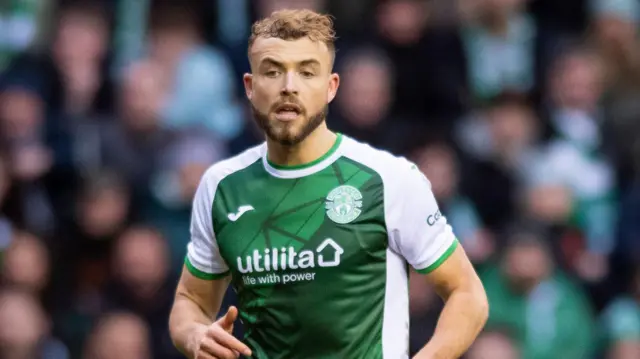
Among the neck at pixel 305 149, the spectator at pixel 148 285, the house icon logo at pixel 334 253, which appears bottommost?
the spectator at pixel 148 285

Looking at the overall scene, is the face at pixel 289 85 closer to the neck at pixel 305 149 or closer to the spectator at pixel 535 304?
the neck at pixel 305 149

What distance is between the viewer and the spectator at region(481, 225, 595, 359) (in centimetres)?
1021

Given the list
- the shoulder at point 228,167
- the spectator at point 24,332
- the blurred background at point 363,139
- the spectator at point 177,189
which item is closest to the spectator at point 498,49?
the blurred background at point 363,139

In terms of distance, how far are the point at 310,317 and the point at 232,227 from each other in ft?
1.61

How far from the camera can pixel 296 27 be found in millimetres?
5613

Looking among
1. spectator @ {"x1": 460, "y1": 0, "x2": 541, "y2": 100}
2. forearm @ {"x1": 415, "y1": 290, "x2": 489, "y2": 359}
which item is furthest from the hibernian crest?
spectator @ {"x1": 460, "y1": 0, "x2": 541, "y2": 100}

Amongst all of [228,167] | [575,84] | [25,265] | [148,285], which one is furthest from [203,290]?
[575,84]

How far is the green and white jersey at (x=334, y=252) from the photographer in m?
5.55

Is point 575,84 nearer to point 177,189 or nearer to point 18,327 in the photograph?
point 177,189

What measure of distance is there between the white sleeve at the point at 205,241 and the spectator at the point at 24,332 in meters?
4.17

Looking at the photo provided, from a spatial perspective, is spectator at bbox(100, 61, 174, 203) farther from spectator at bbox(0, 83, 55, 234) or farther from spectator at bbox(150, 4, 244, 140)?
spectator at bbox(0, 83, 55, 234)

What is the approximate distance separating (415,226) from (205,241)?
2.83ft

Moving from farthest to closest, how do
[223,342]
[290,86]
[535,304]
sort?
[535,304] < [290,86] < [223,342]

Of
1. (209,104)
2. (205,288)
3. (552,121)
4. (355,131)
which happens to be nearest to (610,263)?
(552,121)
